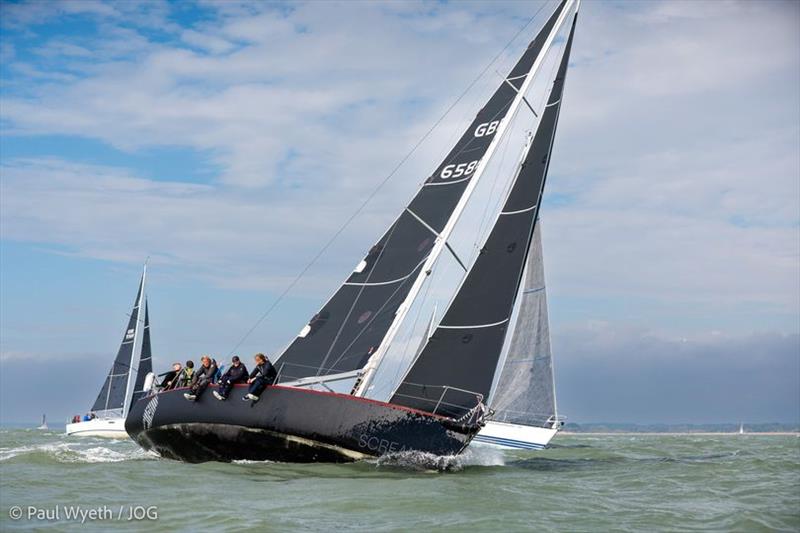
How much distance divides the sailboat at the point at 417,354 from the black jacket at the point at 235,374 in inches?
9.1

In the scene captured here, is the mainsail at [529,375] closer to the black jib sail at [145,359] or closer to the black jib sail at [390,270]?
the black jib sail at [390,270]

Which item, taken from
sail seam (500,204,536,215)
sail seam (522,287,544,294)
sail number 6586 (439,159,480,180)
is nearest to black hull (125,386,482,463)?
sail seam (500,204,536,215)

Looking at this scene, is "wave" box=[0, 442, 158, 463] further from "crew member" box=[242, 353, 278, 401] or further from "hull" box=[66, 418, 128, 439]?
"hull" box=[66, 418, 128, 439]

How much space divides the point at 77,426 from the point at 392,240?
1414 inches

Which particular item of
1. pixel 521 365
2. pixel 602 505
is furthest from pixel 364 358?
pixel 521 365

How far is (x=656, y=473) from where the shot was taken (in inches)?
746

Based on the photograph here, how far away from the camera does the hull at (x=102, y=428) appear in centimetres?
4806

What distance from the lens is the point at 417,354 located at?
19062mm

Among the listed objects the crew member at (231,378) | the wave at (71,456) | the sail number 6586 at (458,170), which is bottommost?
the wave at (71,456)

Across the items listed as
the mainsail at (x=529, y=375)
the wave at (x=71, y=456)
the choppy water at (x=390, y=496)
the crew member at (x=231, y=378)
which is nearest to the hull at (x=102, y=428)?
the mainsail at (x=529, y=375)

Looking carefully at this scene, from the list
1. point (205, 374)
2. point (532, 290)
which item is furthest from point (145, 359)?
point (205, 374)

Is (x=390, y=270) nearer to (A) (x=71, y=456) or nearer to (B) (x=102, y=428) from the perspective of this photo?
(A) (x=71, y=456)

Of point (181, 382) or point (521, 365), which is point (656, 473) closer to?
point (181, 382)

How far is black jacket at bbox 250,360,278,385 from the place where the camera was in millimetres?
17328
